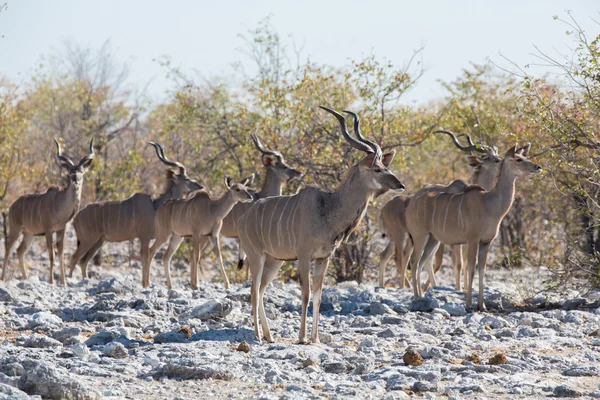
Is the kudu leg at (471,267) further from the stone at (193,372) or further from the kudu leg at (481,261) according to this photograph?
the stone at (193,372)

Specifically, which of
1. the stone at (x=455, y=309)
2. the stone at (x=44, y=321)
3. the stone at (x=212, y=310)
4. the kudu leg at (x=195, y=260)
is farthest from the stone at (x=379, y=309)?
the kudu leg at (x=195, y=260)

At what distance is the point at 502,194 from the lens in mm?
9328

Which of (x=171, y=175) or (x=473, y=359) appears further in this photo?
(x=171, y=175)

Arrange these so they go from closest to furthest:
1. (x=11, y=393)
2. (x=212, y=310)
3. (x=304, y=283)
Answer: (x=11, y=393), (x=304, y=283), (x=212, y=310)

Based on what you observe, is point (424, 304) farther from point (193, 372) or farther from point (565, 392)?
point (193, 372)

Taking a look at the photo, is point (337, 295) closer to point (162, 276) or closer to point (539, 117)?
point (539, 117)

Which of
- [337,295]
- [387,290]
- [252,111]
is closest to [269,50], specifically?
[252,111]

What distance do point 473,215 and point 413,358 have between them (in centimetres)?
368

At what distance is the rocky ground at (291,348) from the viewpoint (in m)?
5.25

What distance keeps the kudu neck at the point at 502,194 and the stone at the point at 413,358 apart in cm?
360

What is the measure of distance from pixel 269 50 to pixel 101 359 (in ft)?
34.6

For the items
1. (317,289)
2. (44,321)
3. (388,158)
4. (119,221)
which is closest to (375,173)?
(388,158)

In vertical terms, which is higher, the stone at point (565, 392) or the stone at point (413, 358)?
the stone at point (413, 358)

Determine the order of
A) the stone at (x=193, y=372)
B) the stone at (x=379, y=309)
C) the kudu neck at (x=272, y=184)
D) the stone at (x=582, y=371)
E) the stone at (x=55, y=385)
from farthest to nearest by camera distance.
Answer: the kudu neck at (x=272, y=184) → the stone at (x=379, y=309) → the stone at (x=582, y=371) → the stone at (x=193, y=372) → the stone at (x=55, y=385)
